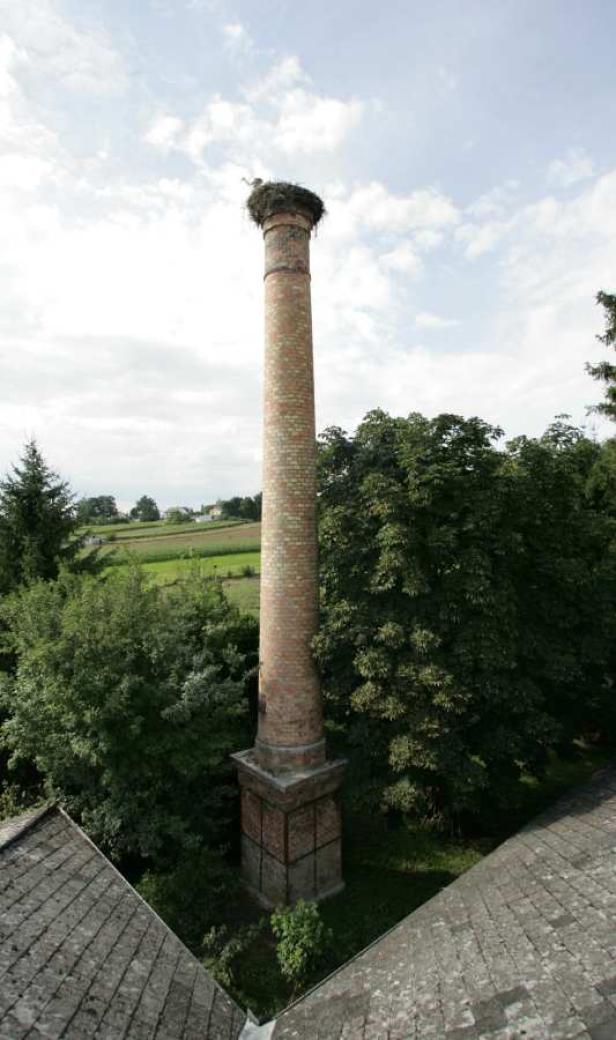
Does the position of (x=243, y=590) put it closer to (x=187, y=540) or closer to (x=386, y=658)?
(x=386, y=658)

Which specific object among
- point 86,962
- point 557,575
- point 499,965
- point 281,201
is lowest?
point 499,965

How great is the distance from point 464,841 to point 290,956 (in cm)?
544

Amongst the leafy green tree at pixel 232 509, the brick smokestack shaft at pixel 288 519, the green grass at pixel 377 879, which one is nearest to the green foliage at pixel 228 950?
the green grass at pixel 377 879

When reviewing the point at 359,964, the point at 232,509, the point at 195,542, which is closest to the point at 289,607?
the point at 359,964

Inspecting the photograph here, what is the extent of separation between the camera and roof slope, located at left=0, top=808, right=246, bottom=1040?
14.7ft

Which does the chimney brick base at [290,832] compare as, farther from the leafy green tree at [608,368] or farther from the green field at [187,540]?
the green field at [187,540]

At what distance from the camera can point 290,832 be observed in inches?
398

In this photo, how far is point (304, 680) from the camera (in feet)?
34.6

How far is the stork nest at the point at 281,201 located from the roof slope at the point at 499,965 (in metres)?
11.9

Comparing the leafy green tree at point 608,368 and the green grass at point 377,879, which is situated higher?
the leafy green tree at point 608,368

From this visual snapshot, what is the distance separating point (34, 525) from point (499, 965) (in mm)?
15624

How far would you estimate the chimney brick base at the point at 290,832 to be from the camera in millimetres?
10133

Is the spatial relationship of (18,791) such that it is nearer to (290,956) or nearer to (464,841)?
(290,956)

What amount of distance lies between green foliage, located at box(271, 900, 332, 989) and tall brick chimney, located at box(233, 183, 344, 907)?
1372 mm
